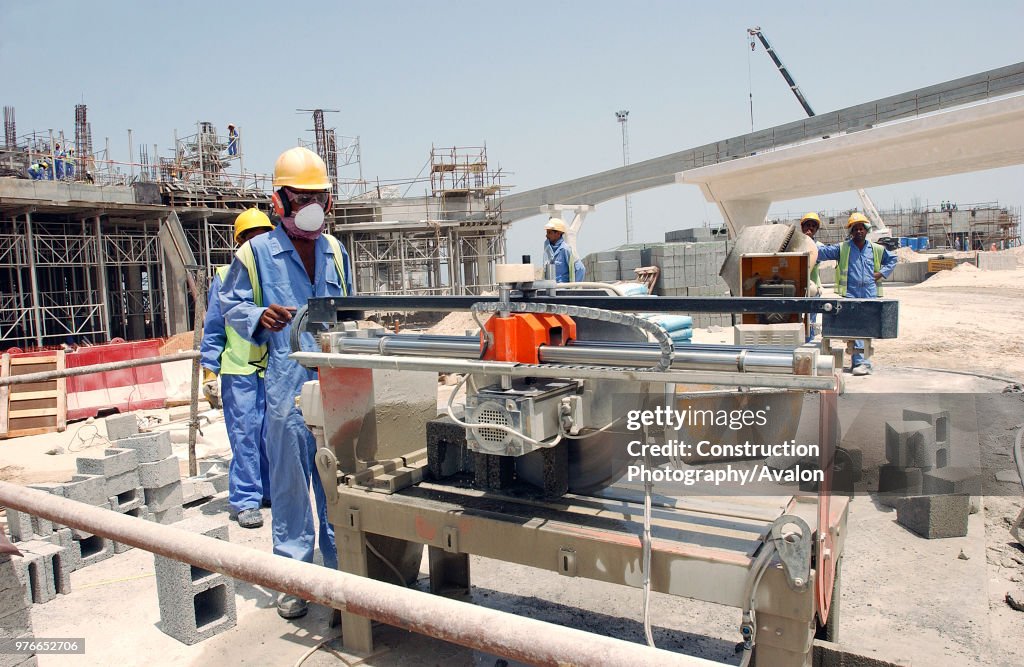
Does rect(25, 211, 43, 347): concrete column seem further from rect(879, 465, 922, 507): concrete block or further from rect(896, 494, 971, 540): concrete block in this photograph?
rect(896, 494, 971, 540): concrete block

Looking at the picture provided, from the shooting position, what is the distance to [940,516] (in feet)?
13.9

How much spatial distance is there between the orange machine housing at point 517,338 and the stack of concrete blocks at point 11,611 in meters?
1.67

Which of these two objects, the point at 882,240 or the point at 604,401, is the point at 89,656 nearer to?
the point at 604,401

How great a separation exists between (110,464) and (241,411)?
0.84 meters

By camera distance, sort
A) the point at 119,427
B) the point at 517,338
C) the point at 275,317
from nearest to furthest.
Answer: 1. the point at 517,338
2. the point at 275,317
3. the point at 119,427

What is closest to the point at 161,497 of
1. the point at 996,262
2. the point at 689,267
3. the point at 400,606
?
the point at 400,606

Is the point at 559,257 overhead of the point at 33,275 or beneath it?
beneath

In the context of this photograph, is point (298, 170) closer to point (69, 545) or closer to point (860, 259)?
point (69, 545)

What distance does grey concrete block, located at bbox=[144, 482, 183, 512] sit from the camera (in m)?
4.94

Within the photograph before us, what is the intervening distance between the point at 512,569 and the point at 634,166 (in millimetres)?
25628

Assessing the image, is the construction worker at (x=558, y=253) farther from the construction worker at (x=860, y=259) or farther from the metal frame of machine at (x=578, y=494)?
the metal frame of machine at (x=578, y=494)

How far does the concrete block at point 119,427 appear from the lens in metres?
6.59

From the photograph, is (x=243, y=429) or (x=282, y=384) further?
(x=243, y=429)

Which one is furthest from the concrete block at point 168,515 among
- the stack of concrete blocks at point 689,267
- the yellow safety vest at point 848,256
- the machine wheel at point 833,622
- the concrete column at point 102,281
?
the concrete column at point 102,281
